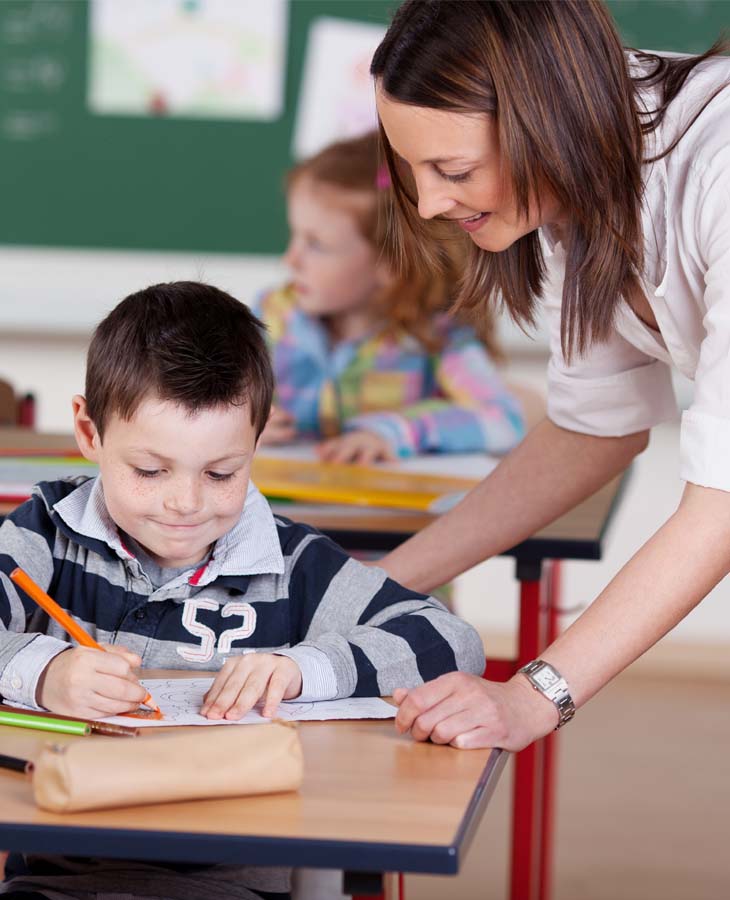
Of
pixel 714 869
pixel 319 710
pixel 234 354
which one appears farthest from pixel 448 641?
pixel 714 869

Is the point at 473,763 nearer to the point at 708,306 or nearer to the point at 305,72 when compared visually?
the point at 708,306

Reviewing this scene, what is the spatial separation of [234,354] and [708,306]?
0.43 meters

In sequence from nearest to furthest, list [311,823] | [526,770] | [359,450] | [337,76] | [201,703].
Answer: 1. [311,823]
2. [201,703]
3. [526,770]
4. [359,450]
5. [337,76]

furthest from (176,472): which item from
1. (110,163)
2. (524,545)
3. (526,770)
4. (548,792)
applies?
(110,163)

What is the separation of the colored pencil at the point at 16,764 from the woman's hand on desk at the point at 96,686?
11cm

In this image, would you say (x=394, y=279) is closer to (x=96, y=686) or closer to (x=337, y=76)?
(x=337, y=76)

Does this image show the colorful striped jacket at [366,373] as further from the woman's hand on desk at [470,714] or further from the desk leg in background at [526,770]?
the woman's hand on desk at [470,714]

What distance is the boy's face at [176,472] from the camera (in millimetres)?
1256

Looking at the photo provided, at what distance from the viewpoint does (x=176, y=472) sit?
4.15 ft

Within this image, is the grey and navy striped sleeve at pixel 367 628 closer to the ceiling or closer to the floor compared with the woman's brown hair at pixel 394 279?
closer to the floor

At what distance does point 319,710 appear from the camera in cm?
116

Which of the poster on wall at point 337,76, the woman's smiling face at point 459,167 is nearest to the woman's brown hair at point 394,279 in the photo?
the poster on wall at point 337,76

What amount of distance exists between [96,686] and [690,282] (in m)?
0.65

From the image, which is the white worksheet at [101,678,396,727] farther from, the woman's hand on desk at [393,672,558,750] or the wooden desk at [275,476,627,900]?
the wooden desk at [275,476,627,900]
